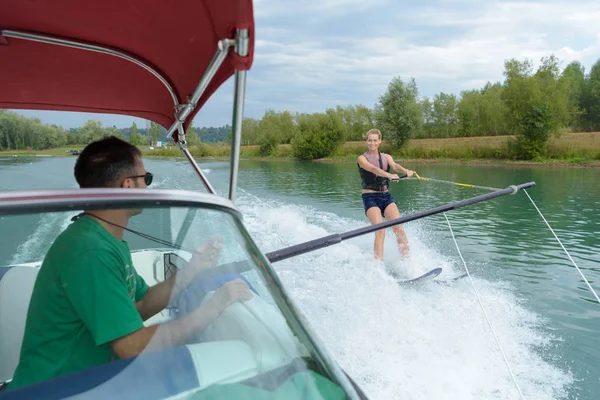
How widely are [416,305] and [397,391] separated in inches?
58.7

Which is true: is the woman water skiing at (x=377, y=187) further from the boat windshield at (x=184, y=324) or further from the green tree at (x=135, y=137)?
the boat windshield at (x=184, y=324)

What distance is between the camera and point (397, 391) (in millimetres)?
2660

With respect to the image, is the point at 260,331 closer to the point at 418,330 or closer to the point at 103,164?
the point at 103,164

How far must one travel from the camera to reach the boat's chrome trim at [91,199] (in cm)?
101

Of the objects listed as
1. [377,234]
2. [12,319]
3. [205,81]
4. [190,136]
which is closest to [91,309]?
[12,319]

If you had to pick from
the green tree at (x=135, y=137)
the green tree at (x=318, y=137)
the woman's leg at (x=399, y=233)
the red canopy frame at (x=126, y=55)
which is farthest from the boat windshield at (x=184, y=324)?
the green tree at (x=318, y=137)

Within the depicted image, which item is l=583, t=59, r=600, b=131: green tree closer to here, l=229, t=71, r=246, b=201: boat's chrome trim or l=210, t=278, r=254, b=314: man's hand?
l=229, t=71, r=246, b=201: boat's chrome trim

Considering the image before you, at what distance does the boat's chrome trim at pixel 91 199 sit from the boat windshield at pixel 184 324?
26 mm

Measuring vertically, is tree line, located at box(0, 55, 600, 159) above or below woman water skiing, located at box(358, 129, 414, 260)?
above

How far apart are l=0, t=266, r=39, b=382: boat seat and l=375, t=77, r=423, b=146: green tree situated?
1728 inches

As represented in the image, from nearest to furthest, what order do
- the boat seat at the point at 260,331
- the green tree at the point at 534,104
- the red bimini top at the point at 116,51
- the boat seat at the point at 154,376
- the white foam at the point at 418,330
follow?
the boat seat at the point at 154,376
the boat seat at the point at 260,331
the red bimini top at the point at 116,51
the white foam at the point at 418,330
the green tree at the point at 534,104

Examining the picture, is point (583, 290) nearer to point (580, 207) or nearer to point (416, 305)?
point (416, 305)

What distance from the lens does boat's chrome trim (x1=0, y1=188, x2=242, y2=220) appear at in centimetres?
101

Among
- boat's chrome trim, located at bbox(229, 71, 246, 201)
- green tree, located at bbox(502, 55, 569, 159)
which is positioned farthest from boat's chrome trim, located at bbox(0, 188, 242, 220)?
green tree, located at bbox(502, 55, 569, 159)
